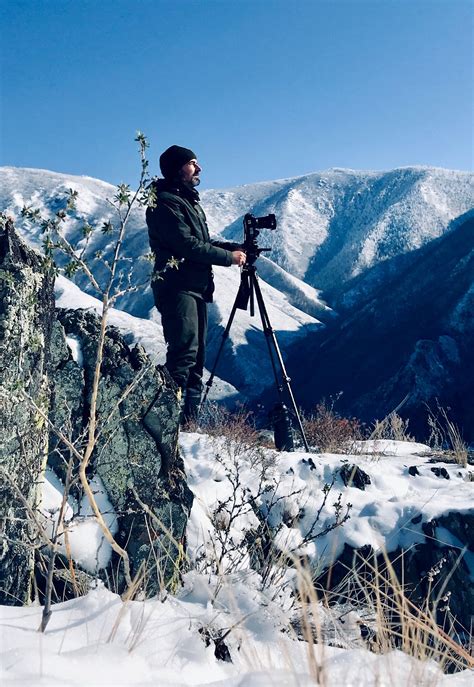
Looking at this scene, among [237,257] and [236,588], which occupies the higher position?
[237,257]

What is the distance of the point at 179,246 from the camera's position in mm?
3930

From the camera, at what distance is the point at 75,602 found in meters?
1.60

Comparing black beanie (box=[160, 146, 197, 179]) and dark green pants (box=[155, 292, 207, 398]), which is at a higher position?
black beanie (box=[160, 146, 197, 179])

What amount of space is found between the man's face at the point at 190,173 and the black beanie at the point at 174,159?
0.11ft

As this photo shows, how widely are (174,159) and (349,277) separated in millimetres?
47493

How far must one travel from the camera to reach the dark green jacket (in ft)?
12.9

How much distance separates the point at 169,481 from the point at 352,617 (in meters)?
1.38

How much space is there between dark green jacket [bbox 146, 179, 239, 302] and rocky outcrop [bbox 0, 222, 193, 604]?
2.73 ft

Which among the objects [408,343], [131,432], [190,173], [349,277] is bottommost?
[408,343]

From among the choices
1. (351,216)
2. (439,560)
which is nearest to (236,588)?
(439,560)

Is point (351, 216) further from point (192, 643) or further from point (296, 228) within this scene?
point (192, 643)

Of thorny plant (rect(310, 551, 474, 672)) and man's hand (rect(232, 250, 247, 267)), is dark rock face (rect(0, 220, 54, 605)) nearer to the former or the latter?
thorny plant (rect(310, 551, 474, 672))

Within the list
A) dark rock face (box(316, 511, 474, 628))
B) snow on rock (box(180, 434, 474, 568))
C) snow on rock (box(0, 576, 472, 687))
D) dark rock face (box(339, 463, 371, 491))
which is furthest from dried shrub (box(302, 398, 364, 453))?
snow on rock (box(0, 576, 472, 687))

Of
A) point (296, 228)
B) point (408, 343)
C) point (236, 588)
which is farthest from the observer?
point (296, 228)
